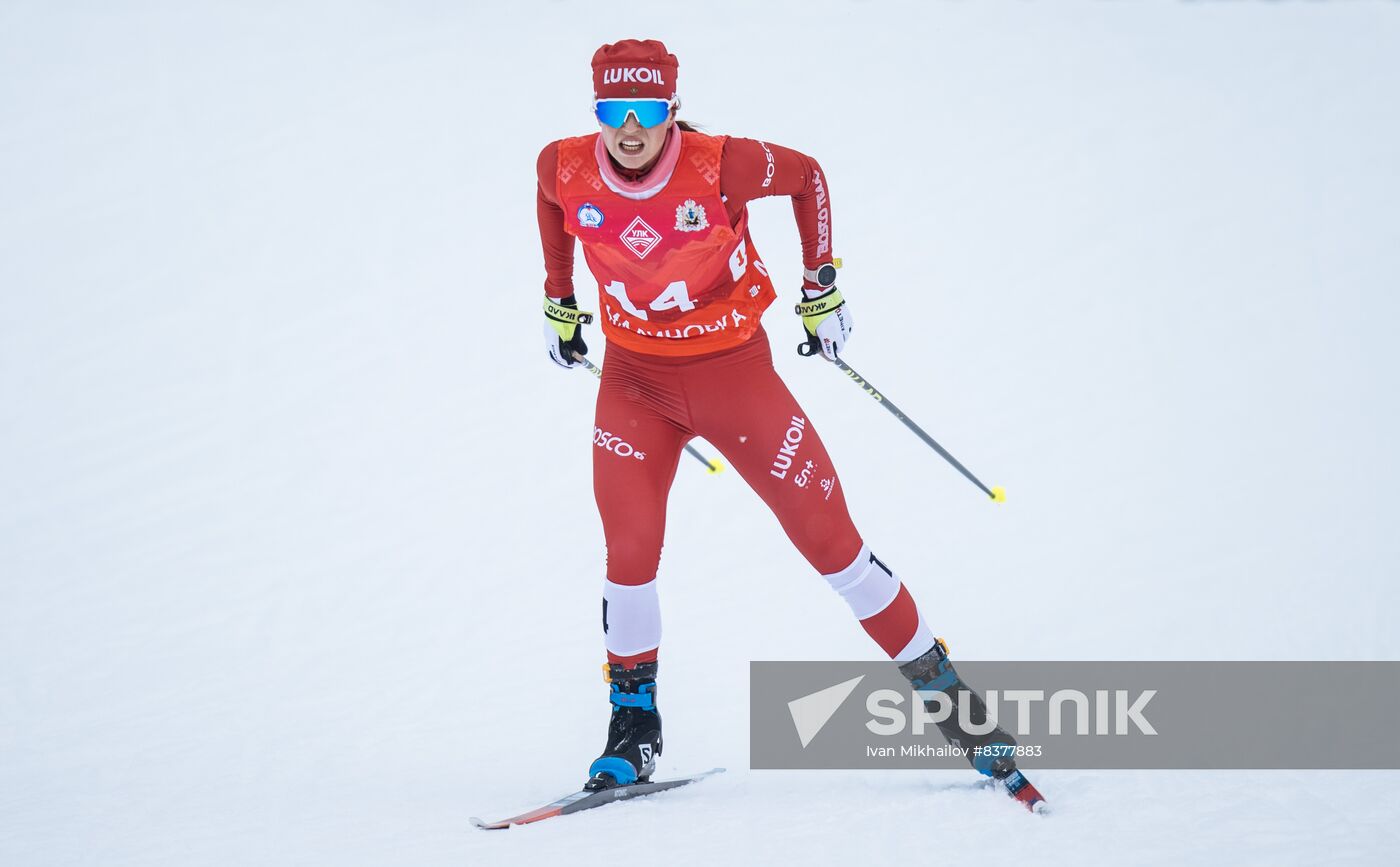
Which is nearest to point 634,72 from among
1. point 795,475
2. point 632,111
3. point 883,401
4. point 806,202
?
point 632,111

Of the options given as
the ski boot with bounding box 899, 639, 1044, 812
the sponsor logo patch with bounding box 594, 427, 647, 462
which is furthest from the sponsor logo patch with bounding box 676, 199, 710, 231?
the ski boot with bounding box 899, 639, 1044, 812

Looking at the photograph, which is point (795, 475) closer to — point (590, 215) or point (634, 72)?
point (590, 215)

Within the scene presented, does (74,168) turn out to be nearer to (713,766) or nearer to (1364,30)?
(713,766)

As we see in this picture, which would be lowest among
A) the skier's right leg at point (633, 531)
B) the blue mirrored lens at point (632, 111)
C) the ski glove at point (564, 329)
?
the skier's right leg at point (633, 531)

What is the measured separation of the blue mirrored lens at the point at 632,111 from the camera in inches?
133

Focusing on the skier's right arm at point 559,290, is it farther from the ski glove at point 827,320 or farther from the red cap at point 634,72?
the ski glove at point 827,320

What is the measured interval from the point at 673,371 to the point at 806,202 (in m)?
0.68

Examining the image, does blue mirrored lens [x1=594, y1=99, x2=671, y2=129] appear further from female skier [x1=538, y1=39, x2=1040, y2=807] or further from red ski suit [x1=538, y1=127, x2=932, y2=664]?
red ski suit [x1=538, y1=127, x2=932, y2=664]

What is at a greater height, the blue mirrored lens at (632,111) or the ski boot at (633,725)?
the blue mirrored lens at (632,111)

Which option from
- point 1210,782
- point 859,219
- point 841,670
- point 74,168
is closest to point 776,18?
point 859,219

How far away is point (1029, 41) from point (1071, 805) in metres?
9.74

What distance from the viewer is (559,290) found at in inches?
158

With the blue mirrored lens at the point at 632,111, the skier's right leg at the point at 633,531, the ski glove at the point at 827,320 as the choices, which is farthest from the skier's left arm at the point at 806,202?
the skier's right leg at the point at 633,531

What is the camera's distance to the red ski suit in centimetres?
349
